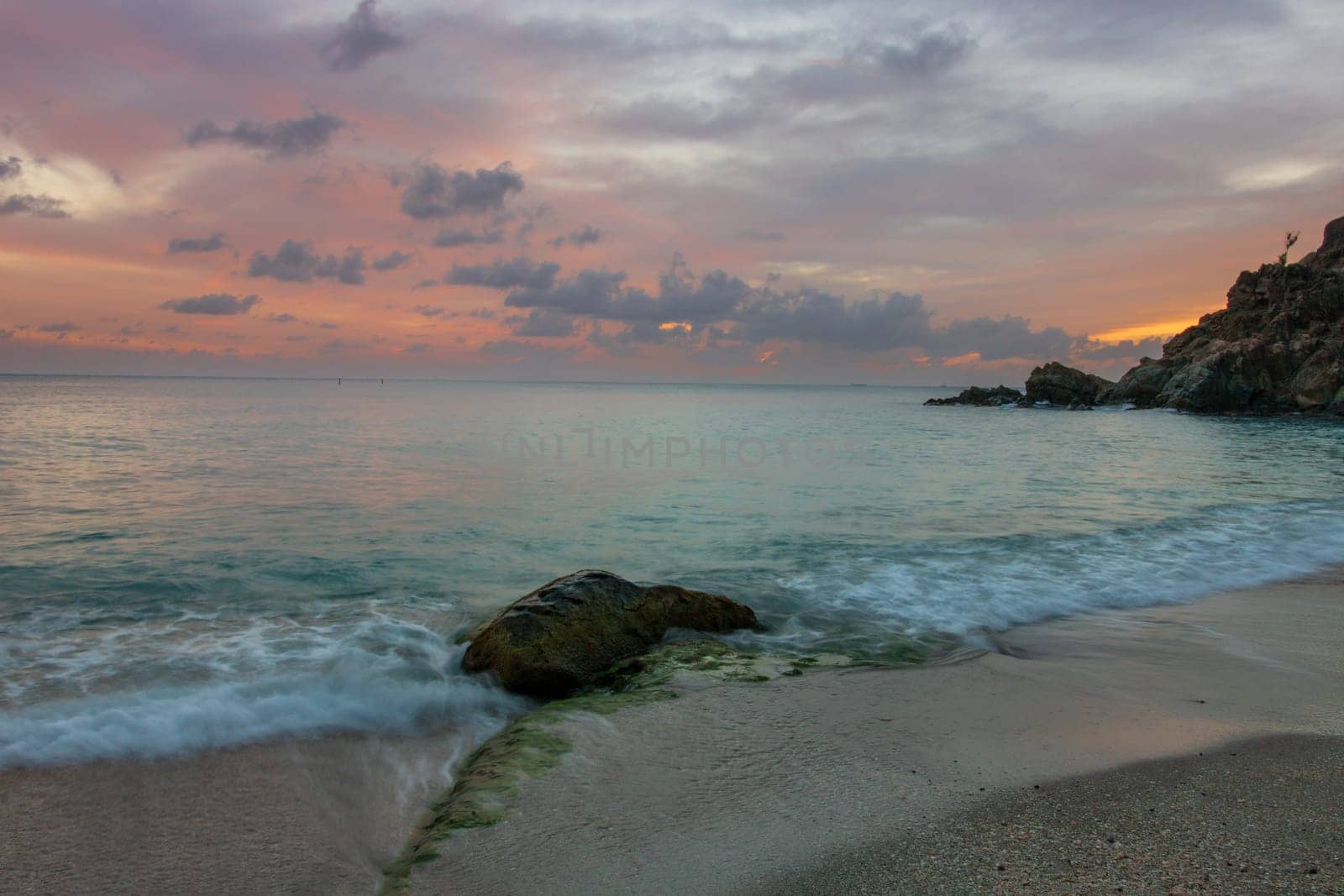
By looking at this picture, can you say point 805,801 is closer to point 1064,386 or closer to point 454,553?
point 454,553

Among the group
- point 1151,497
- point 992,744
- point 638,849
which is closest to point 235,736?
point 638,849

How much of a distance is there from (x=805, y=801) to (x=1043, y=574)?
7.97 m

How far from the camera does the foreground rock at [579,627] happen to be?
6.39 m

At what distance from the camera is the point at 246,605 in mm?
8742

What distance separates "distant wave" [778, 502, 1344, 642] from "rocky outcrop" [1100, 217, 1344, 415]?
54599 mm

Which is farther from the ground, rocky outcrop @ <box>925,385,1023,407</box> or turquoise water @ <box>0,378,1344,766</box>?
rocky outcrop @ <box>925,385,1023,407</box>

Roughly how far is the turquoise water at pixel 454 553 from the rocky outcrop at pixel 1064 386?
51.0 metres

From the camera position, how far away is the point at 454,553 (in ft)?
38.8

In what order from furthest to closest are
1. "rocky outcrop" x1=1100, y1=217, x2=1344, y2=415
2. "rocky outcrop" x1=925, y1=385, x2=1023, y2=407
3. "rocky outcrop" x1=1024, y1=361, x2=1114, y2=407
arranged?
"rocky outcrop" x1=925, y1=385, x2=1023, y2=407
"rocky outcrop" x1=1024, y1=361, x2=1114, y2=407
"rocky outcrop" x1=1100, y1=217, x2=1344, y2=415

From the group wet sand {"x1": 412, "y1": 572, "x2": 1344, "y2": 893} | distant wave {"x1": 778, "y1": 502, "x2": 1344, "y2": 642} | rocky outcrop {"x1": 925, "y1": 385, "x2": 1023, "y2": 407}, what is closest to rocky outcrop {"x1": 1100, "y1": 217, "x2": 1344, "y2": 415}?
rocky outcrop {"x1": 925, "y1": 385, "x2": 1023, "y2": 407}

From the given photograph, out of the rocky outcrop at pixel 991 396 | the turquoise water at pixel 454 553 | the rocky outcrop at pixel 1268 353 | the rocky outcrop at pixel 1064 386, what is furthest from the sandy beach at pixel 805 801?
the rocky outcrop at pixel 991 396

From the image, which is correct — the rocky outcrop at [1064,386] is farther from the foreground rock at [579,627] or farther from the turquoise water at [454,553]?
the foreground rock at [579,627]

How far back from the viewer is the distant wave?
876 cm

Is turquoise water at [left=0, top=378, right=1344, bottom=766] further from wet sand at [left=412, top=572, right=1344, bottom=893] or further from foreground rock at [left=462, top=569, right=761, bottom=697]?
wet sand at [left=412, top=572, right=1344, bottom=893]
